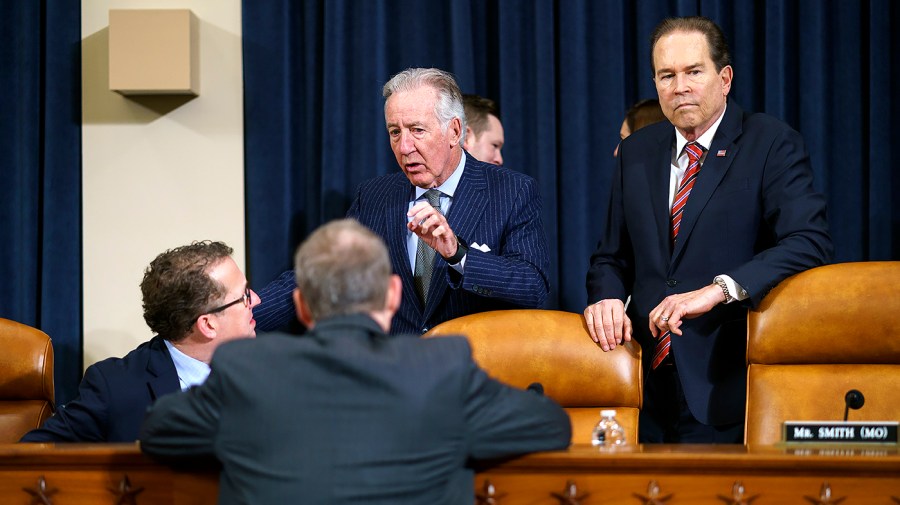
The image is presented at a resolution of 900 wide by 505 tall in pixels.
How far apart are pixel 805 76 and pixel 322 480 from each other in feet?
9.55

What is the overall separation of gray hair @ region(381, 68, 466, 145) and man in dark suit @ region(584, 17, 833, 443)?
1.78ft

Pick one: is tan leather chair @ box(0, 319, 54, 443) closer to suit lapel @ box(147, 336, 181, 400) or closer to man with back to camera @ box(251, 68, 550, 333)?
suit lapel @ box(147, 336, 181, 400)

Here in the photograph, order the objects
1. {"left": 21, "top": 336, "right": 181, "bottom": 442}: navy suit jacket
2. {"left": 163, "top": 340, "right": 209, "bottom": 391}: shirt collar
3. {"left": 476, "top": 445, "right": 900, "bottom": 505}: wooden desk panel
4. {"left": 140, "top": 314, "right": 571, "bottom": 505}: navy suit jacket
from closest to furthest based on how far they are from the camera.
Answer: {"left": 140, "top": 314, "right": 571, "bottom": 505}: navy suit jacket, {"left": 476, "top": 445, "right": 900, "bottom": 505}: wooden desk panel, {"left": 21, "top": 336, "right": 181, "bottom": 442}: navy suit jacket, {"left": 163, "top": 340, "right": 209, "bottom": 391}: shirt collar

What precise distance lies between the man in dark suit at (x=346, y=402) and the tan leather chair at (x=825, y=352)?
1.03 metres

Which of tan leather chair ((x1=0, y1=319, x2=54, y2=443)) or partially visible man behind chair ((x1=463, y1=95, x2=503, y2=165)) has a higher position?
partially visible man behind chair ((x1=463, y1=95, x2=503, y2=165))

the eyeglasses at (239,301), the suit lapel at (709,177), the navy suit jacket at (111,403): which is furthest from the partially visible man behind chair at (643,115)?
the navy suit jacket at (111,403)

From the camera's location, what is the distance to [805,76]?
12.8 feet

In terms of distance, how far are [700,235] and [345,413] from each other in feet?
5.07

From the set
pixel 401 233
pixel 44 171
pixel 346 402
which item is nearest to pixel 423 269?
pixel 401 233

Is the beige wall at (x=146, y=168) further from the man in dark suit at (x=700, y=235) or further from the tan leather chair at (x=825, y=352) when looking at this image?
the tan leather chair at (x=825, y=352)

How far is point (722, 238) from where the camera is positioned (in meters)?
2.89

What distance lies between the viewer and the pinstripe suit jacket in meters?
3.08

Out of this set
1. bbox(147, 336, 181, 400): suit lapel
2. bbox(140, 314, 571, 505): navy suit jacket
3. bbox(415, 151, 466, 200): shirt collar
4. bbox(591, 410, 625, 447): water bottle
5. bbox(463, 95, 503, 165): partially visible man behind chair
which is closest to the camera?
bbox(140, 314, 571, 505): navy suit jacket

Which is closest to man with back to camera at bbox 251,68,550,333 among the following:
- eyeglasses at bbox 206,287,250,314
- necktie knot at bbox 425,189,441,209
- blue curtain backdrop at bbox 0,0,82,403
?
necktie knot at bbox 425,189,441,209
